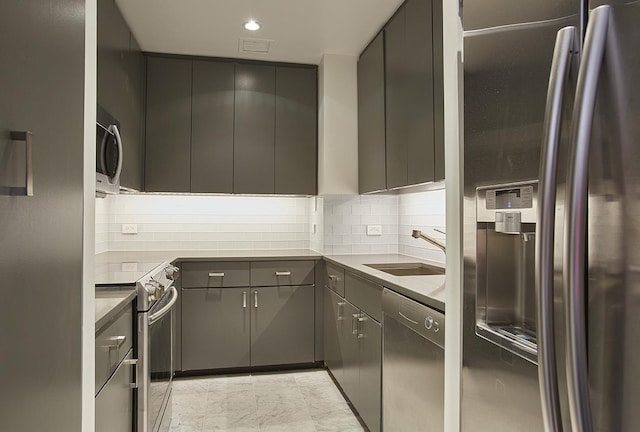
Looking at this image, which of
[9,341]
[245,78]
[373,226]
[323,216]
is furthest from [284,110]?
[9,341]

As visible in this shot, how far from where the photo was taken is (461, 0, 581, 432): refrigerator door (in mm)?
804

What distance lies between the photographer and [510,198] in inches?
35.3

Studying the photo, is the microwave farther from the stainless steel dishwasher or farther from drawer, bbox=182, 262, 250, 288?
the stainless steel dishwasher

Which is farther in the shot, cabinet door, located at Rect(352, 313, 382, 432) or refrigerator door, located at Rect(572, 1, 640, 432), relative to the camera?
cabinet door, located at Rect(352, 313, 382, 432)

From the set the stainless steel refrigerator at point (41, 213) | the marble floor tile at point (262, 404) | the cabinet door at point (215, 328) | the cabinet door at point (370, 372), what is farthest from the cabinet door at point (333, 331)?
the stainless steel refrigerator at point (41, 213)

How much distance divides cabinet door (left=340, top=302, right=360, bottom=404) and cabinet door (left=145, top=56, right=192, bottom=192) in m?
1.66

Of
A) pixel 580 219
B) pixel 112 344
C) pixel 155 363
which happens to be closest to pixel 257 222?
pixel 155 363

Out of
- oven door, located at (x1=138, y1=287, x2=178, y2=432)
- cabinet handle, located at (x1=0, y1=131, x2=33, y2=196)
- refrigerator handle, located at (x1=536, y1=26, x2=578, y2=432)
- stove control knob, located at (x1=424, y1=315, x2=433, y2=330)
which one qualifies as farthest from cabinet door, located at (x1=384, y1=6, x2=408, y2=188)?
cabinet handle, located at (x1=0, y1=131, x2=33, y2=196)

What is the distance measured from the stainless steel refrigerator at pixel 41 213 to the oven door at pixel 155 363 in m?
0.96

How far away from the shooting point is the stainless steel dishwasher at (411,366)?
5.36 feet

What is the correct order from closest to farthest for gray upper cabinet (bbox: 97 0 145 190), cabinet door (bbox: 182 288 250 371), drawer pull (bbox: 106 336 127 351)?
drawer pull (bbox: 106 336 127 351) → gray upper cabinet (bbox: 97 0 145 190) → cabinet door (bbox: 182 288 250 371)

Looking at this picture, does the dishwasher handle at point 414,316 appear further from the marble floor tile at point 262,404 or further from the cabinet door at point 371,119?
the cabinet door at point 371,119

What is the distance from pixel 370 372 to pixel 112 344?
4.47 feet

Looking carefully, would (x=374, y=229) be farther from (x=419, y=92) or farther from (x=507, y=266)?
(x=507, y=266)
